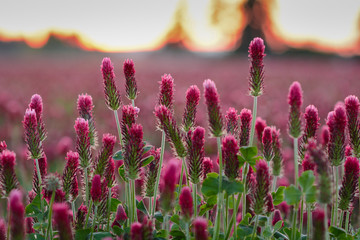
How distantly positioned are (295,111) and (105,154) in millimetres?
721

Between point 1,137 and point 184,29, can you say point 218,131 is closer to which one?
point 1,137

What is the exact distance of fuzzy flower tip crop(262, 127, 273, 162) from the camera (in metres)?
1.63

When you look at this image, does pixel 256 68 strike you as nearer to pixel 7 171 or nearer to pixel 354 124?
pixel 354 124

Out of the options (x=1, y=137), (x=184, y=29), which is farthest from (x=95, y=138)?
(x=184, y=29)

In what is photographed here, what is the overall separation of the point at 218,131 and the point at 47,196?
0.76 meters

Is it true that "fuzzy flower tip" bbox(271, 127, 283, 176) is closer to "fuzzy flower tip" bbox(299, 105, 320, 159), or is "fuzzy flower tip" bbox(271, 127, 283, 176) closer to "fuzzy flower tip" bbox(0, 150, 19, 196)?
"fuzzy flower tip" bbox(299, 105, 320, 159)

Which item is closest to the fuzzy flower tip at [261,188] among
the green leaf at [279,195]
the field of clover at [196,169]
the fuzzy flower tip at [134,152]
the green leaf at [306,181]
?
the field of clover at [196,169]

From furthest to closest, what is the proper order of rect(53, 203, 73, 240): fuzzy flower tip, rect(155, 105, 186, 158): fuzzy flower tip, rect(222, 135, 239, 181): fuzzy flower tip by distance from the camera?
1. rect(155, 105, 186, 158): fuzzy flower tip
2. rect(222, 135, 239, 181): fuzzy flower tip
3. rect(53, 203, 73, 240): fuzzy flower tip

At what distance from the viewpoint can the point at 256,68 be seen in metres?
1.66

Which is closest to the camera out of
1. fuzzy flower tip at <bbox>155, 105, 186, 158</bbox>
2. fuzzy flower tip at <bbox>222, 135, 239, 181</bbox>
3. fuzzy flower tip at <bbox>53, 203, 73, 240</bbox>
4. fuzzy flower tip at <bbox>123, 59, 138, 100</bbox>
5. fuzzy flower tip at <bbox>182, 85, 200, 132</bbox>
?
fuzzy flower tip at <bbox>53, 203, 73, 240</bbox>

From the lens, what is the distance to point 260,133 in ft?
5.97

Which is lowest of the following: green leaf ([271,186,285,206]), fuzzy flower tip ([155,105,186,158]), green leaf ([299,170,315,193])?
green leaf ([271,186,285,206])

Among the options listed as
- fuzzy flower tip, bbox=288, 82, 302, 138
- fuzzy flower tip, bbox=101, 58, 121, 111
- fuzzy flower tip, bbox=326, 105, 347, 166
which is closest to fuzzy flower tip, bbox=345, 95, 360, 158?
fuzzy flower tip, bbox=326, 105, 347, 166

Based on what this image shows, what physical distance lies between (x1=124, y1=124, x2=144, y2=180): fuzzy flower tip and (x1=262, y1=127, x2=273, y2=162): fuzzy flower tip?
496 millimetres
